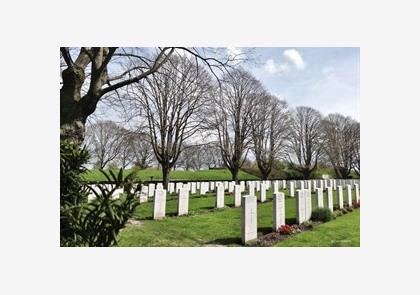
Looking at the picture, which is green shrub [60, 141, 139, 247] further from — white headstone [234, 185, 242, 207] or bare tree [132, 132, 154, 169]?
white headstone [234, 185, 242, 207]

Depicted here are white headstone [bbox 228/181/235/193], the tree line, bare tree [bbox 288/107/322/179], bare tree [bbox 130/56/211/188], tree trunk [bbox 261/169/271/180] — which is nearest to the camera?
the tree line

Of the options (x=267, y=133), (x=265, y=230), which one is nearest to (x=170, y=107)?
(x=267, y=133)

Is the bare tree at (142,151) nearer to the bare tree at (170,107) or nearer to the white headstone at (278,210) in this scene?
the bare tree at (170,107)

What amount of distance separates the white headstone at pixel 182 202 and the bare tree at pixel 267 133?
6.49 feet

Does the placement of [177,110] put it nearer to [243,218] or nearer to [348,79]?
[243,218]

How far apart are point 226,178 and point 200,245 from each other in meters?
3.24

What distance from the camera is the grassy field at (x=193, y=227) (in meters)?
5.38

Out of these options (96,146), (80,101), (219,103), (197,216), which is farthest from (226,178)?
(80,101)

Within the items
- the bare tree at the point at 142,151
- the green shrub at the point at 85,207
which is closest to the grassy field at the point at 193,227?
the green shrub at the point at 85,207

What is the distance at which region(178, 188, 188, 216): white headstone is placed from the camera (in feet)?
24.8

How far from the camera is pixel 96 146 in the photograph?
5.96m

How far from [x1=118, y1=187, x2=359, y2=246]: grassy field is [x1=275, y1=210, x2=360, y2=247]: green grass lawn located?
0.42 ft

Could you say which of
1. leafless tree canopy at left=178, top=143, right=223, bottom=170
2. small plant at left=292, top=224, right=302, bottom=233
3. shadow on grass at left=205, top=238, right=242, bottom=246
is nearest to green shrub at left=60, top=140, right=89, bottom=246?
shadow on grass at left=205, top=238, right=242, bottom=246

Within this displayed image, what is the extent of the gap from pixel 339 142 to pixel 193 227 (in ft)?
11.4
